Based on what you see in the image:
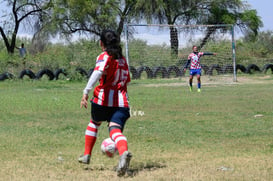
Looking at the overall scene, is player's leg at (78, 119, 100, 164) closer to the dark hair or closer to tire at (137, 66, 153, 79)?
the dark hair

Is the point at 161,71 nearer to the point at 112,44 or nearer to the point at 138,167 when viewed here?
the point at 138,167

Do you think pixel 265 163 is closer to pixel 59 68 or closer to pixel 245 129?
pixel 245 129

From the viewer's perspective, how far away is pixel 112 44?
6789 millimetres

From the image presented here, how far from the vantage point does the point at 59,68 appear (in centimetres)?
3372

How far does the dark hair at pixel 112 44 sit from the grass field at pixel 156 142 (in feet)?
4.52

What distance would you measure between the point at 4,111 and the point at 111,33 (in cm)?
812

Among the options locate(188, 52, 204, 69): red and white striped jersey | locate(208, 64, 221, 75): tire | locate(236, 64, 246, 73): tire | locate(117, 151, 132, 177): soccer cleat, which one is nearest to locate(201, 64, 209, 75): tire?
locate(208, 64, 221, 75): tire

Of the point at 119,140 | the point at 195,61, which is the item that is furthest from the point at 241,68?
the point at 119,140

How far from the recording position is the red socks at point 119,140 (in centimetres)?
654

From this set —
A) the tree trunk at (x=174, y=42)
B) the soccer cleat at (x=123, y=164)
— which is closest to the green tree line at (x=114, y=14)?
the tree trunk at (x=174, y=42)

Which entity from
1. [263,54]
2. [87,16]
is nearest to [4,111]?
[87,16]

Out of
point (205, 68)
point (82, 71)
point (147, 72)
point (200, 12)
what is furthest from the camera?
point (200, 12)

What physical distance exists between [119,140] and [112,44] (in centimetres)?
111

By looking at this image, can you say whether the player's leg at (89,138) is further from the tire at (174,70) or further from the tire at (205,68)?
the tire at (205,68)
